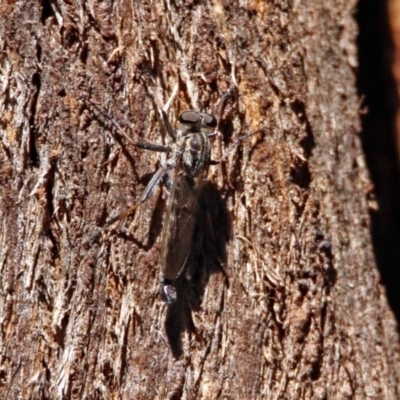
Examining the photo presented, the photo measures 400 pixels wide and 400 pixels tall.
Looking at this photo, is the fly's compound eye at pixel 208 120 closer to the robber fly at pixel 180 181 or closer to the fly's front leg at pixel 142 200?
the robber fly at pixel 180 181

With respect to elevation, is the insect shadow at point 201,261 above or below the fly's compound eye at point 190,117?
below

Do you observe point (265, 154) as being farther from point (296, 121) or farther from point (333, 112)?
point (333, 112)

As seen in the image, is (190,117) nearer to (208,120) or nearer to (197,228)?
(208,120)

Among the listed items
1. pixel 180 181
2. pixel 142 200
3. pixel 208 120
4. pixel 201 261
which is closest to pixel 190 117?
pixel 208 120

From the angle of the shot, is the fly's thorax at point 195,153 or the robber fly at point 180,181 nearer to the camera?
the robber fly at point 180,181

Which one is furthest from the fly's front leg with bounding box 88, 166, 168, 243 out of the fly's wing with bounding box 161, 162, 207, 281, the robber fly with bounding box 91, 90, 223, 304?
the fly's wing with bounding box 161, 162, 207, 281

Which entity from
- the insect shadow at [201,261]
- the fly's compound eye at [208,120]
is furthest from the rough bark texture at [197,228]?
the fly's compound eye at [208,120]

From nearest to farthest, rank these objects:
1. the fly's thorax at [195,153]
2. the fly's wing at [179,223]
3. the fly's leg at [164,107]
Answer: the fly's wing at [179,223] < the fly's leg at [164,107] < the fly's thorax at [195,153]
